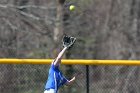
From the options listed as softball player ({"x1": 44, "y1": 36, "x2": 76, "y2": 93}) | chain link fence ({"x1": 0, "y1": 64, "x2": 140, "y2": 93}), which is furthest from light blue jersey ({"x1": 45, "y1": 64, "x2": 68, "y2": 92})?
chain link fence ({"x1": 0, "y1": 64, "x2": 140, "y2": 93})

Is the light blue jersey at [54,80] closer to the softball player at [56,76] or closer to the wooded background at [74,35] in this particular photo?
the softball player at [56,76]

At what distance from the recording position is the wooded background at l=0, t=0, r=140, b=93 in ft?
Answer: 33.0

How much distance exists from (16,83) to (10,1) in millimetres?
5992

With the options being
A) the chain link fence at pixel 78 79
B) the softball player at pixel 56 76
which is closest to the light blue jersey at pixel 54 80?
the softball player at pixel 56 76

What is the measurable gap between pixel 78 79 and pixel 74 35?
6500 mm

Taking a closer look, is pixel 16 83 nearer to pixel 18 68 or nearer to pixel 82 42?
pixel 18 68

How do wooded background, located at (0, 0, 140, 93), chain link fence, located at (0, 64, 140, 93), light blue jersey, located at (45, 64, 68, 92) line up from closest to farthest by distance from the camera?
1. light blue jersey, located at (45, 64, 68, 92)
2. chain link fence, located at (0, 64, 140, 93)
3. wooded background, located at (0, 0, 140, 93)

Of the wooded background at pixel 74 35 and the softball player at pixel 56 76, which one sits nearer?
the softball player at pixel 56 76

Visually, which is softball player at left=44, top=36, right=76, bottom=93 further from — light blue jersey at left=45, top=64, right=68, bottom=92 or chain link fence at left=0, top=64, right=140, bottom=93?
chain link fence at left=0, top=64, right=140, bottom=93

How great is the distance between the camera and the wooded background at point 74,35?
10055 mm

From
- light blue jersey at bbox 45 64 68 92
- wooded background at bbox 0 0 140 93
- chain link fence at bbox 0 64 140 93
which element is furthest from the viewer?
wooded background at bbox 0 0 140 93

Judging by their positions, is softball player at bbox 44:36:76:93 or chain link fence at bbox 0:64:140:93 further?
chain link fence at bbox 0:64:140:93

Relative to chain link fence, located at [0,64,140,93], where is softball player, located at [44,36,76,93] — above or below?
above

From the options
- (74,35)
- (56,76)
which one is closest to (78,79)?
(56,76)
